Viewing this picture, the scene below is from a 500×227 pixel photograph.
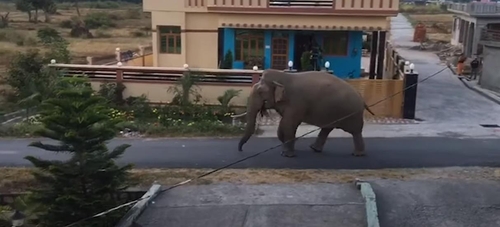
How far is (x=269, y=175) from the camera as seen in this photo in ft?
37.5

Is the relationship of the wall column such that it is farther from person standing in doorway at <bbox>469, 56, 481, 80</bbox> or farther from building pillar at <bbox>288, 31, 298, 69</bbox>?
person standing in doorway at <bbox>469, 56, 481, 80</bbox>

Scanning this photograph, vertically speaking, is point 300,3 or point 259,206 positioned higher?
point 300,3

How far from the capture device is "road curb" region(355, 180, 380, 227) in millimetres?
8547

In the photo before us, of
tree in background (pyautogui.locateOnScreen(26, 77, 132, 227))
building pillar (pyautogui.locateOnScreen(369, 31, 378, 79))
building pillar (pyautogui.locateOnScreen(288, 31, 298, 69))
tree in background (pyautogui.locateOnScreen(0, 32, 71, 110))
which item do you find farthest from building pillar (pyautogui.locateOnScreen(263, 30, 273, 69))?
tree in background (pyautogui.locateOnScreen(26, 77, 132, 227))

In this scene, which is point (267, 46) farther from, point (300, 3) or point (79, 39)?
point (79, 39)

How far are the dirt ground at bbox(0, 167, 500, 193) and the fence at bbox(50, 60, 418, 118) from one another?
6264 millimetres

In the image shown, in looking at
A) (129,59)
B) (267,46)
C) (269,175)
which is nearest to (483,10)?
(267,46)

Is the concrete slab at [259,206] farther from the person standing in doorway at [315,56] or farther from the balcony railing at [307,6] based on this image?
the balcony railing at [307,6]

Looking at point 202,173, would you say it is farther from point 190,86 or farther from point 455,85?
point 455,85

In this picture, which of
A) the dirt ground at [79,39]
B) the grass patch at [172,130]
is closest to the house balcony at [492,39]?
the grass patch at [172,130]

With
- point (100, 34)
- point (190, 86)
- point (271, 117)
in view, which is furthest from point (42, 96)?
point (100, 34)

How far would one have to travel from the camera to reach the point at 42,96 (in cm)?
1727

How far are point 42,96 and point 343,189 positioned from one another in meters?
10.7

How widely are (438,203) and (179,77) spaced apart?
11.3 m
